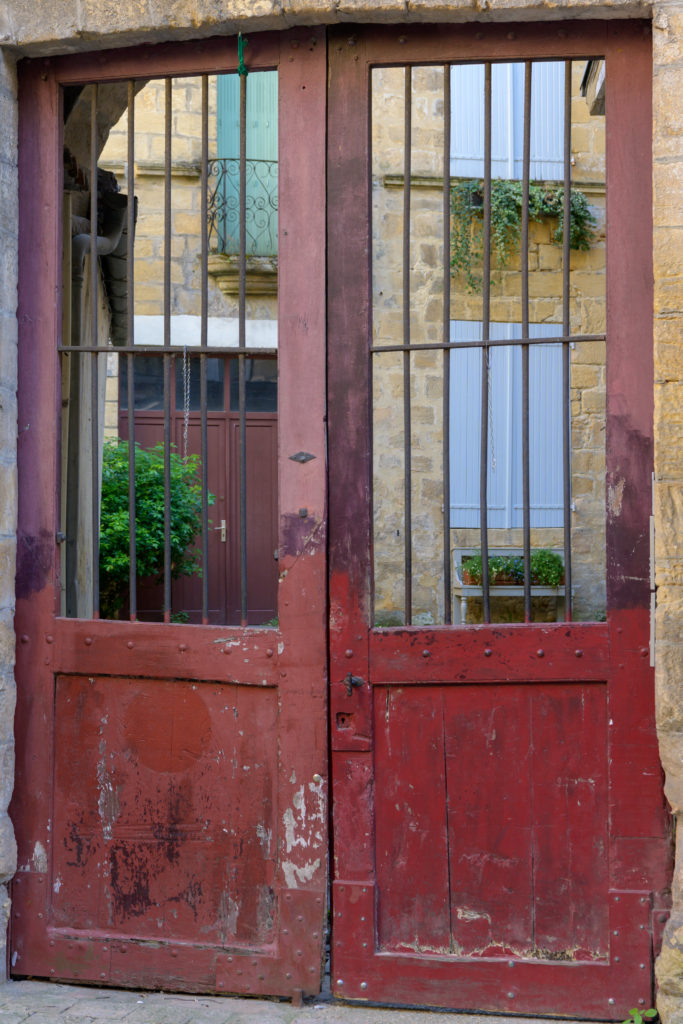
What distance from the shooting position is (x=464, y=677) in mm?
3172

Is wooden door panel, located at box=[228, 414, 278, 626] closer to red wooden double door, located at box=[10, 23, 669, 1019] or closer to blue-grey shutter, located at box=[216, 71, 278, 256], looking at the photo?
blue-grey shutter, located at box=[216, 71, 278, 256]

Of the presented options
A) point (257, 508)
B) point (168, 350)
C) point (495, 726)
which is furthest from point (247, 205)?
point (495, 726)

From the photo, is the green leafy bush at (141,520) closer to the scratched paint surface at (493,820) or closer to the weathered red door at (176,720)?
the weathered red door at (176,720)

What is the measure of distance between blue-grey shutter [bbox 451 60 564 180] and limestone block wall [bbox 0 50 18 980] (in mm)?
7286

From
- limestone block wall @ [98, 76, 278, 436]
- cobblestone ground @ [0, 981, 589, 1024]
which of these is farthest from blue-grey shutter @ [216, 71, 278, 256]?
cobblestone ground @ [0, 981, 589, 1024]

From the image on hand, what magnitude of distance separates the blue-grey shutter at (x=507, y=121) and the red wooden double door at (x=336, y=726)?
7.20m

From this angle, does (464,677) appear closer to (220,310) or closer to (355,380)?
(355,380)

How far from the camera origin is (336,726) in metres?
3.23

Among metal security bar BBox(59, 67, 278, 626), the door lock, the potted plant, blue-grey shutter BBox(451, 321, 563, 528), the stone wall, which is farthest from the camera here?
blue-grey shutter BBox(451, 321, 563, 528)

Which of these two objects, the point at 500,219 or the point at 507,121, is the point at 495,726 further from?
the point at 507,121

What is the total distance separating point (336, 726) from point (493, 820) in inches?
22.6

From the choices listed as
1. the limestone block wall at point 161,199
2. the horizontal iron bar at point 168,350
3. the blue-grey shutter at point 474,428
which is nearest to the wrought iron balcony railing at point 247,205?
the limestone block wall at point 161,199

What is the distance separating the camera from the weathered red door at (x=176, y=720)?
3246 mm

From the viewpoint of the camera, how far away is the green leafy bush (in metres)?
7.84
